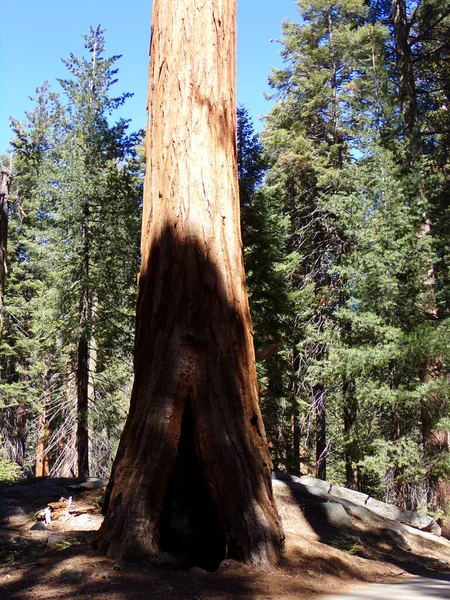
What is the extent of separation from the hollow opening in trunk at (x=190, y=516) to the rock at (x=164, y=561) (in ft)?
0.80

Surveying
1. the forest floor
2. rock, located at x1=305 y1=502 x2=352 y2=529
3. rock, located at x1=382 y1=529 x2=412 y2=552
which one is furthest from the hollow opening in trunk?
rock, located at x1=382 y1=529 x2=412 y2=552

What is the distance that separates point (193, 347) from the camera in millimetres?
4074

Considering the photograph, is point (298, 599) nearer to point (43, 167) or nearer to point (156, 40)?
point (156, 40)

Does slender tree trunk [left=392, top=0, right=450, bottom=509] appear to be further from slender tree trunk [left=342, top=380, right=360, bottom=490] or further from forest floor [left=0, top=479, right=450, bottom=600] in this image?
forest floor [left=0, top=479, right=450, bottom=600]

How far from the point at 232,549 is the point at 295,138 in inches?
674

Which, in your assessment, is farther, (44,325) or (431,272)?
(44,325)

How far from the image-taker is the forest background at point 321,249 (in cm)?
1184

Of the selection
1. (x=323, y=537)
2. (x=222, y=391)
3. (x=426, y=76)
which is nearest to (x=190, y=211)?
(x=222, y=391)

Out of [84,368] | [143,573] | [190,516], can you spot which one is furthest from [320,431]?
[143,573]

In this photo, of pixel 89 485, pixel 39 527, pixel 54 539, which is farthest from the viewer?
pixel 89 485

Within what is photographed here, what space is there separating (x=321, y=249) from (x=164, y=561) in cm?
1601

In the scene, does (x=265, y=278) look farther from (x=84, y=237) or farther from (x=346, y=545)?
(x=346, y=545)

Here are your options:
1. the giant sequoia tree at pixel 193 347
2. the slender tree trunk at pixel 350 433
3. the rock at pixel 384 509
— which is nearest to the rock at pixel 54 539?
the giant sequoia tree at pixel 193 347

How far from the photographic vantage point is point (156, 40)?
16.3ft
